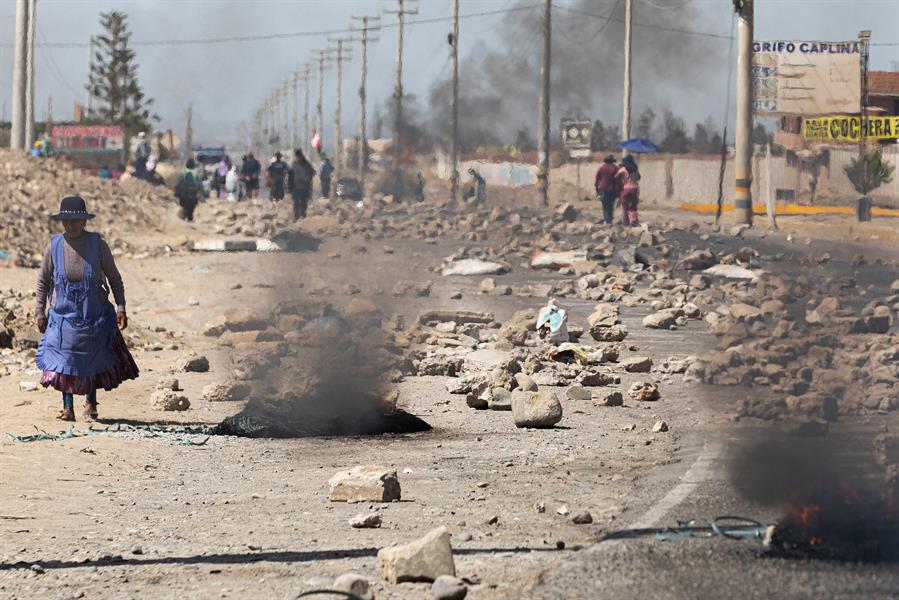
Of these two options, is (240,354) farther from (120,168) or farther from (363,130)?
(363,130)

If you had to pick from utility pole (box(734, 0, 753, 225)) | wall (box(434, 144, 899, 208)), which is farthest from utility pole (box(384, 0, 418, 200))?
utility pole (box(734, 0, 753, 225))

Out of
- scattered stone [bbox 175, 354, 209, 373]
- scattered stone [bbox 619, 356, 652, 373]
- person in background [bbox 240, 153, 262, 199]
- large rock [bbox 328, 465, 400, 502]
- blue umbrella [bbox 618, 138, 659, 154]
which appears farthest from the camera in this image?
person in background [bbox 240, 153, 262, 199]

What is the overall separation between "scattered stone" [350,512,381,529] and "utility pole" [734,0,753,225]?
79.1 ft

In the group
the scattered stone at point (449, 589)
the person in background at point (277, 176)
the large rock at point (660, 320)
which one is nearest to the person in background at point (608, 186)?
the person in background at point (277, 176)

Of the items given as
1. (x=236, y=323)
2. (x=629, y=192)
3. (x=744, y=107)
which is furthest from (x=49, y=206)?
(x=236, y=323)

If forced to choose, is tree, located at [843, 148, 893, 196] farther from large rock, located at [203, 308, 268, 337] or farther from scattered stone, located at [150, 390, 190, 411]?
scattered stone, located at [150, 390, 190, 411]

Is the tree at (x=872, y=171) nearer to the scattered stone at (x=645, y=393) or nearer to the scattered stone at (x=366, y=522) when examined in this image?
the scattered stone at (x=645, y=393)

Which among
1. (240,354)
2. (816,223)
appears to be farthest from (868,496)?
(816,223)

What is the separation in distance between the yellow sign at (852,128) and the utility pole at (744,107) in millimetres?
14105

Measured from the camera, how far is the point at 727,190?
161 ft

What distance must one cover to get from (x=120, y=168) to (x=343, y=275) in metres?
39.5

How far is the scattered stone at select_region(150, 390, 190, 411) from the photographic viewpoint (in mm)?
10695

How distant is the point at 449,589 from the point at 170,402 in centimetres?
598

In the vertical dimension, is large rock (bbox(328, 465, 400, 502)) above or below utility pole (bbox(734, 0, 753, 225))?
below
